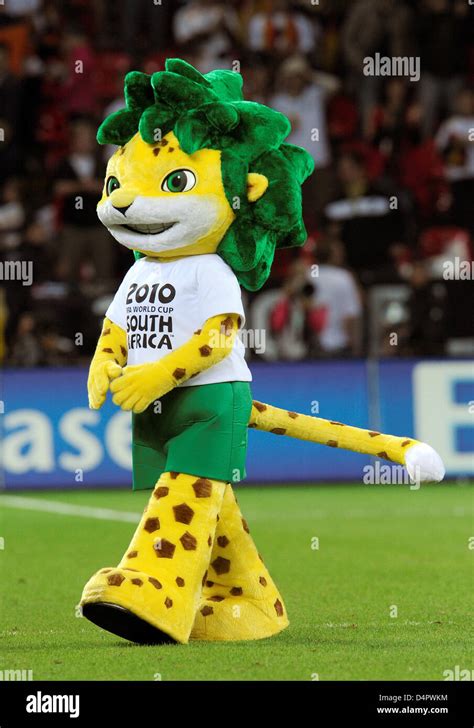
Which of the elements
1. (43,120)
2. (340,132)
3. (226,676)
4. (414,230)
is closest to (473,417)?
(414,230)

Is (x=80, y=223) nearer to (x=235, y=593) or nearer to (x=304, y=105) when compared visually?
(x=304, y=105)

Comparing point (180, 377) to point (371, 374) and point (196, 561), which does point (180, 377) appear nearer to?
point (196, 561)

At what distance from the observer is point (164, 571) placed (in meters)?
5.39

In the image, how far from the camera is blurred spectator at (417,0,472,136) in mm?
16125

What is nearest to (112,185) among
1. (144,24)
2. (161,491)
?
(161,491)

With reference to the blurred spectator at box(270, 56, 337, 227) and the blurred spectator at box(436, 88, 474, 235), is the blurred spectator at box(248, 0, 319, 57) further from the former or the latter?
the blurred spectator at box(436, 88, 474, 235)

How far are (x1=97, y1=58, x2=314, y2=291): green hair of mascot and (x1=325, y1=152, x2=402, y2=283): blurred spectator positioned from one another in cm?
811

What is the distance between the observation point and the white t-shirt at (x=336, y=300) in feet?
43.8

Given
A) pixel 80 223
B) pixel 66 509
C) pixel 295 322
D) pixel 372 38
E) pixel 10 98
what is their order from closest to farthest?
pixel 66 509 < pixel 295 322 < pixel 80 223 < pixel 10 98 < pixel 372 38

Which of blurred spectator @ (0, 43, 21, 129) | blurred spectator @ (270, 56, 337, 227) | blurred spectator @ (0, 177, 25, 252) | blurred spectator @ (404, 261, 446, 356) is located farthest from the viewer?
blurred spectator @ (0, 43, 21, 129)

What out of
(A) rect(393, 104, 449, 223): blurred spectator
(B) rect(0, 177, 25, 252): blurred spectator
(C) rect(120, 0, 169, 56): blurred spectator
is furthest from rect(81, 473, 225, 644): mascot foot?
(C) rect(120, 0, 169, 56): blurred spectator

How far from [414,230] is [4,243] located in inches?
171

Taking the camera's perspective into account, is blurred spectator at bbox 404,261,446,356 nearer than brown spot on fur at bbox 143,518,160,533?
No

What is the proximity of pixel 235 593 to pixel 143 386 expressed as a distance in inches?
39.9
